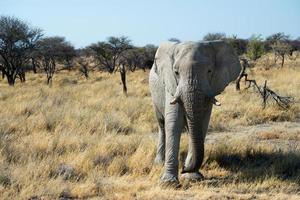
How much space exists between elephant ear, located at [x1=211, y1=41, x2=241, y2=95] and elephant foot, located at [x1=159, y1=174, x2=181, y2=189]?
118 centimetres

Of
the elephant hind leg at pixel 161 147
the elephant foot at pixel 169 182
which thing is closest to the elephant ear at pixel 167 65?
the elephant foot at pixel 169 182

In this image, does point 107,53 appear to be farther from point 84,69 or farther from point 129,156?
point 129,156

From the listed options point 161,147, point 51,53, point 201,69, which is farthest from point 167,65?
point 51,53

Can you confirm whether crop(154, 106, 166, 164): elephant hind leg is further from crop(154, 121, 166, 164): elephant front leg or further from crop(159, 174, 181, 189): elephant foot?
crop(159, 174, 181, 189): elephant foot

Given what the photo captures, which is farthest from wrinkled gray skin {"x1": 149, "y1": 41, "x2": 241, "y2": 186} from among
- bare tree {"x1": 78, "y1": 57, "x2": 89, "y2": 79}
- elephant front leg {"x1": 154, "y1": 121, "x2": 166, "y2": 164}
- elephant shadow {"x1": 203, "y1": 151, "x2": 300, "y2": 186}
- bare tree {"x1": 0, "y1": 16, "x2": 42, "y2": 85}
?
bare tree {"x1": 78, "y1": 57, "x2": 89, "y2": 79}

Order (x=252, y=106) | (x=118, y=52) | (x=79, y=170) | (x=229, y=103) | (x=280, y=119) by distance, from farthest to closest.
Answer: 1. (x=118, y=52)
2. (x=229, y=103)
3. (x=252, y=106)
4. (x=280, y=119)
5. (x=79, y=170)

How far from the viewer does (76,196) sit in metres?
5.89

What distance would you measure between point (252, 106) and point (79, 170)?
7120mm

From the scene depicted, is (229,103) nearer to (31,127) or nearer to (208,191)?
(31,127)

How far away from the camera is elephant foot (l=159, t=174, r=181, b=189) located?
243 inches

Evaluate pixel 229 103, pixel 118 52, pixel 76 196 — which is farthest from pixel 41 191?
pixel 118 52

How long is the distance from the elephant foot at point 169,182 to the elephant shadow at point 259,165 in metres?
0.56

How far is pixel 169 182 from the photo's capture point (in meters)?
6.22

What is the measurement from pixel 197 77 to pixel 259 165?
241 centimetres
